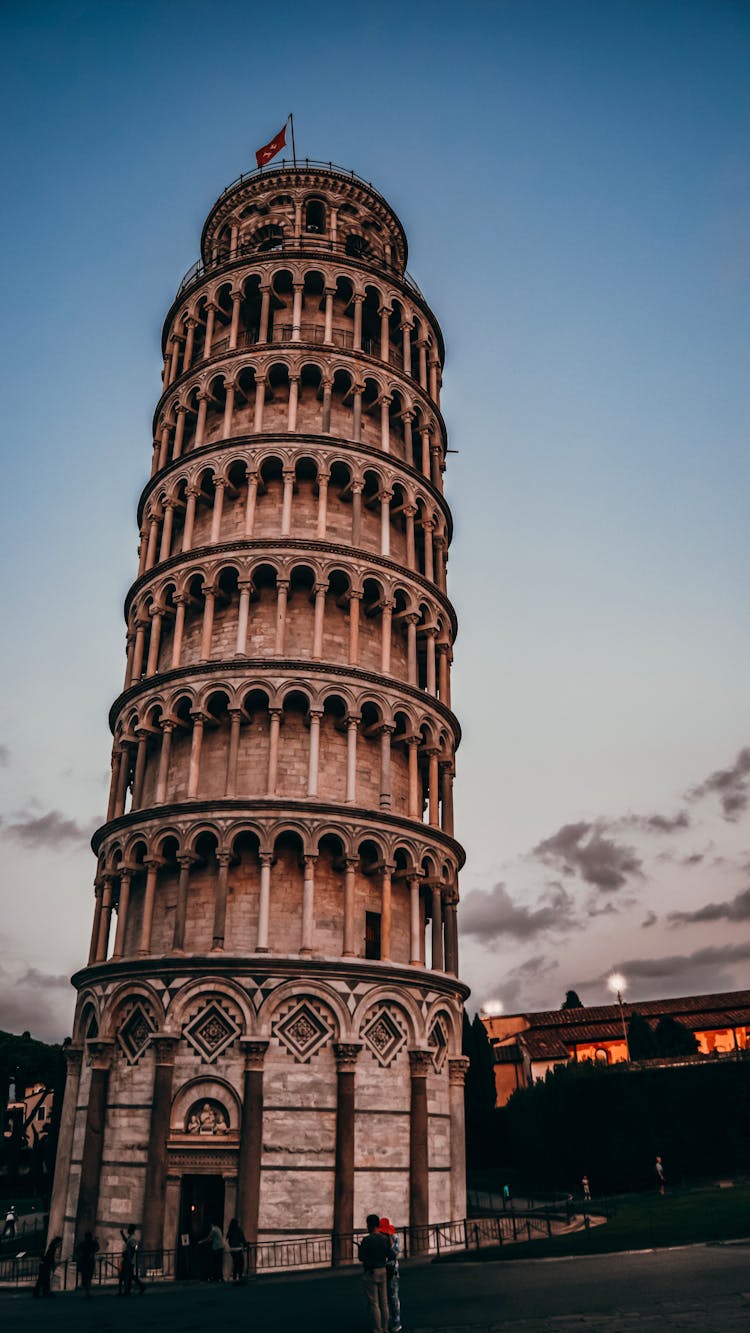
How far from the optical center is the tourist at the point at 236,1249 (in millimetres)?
22891

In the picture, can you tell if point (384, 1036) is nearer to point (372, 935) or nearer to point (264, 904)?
point (372, 935)

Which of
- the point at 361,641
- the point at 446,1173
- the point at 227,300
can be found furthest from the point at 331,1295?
the point at 227,300

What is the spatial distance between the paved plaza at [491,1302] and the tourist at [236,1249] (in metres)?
0.84

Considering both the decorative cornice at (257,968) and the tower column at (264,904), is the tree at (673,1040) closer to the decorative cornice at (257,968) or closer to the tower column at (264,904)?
the decorative cornice at (257,968)

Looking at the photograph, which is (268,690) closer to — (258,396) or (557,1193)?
(258,396)

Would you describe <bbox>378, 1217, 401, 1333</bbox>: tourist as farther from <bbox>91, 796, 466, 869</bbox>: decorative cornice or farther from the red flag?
the red flag

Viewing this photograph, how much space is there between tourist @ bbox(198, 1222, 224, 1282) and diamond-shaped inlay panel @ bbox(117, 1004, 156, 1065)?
5278mm

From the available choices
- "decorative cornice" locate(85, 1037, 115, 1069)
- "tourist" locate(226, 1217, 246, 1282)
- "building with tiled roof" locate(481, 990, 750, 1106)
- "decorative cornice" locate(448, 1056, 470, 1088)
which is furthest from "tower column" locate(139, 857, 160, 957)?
"building with tiled roof" locate(481, 990, 750, 1106)

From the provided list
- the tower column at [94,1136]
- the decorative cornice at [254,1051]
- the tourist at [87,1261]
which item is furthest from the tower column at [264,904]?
the tourist at [87,1261]

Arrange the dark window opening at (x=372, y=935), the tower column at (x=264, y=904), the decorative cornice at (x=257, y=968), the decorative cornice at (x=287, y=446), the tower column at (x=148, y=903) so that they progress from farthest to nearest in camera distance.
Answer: the decorative cornice at (x=287, y=446), the dark window opening at (x=372, y=935), the tower column at (x=148, y=903), the tower column at (x=264, y=904), the decorative cornice at (x=257, y=968)

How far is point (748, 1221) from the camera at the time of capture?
24.4 m

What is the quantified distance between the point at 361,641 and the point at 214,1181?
1738 cm

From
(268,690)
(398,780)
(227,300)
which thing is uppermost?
(227,300)

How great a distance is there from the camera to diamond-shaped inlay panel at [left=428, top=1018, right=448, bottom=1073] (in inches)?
1182
